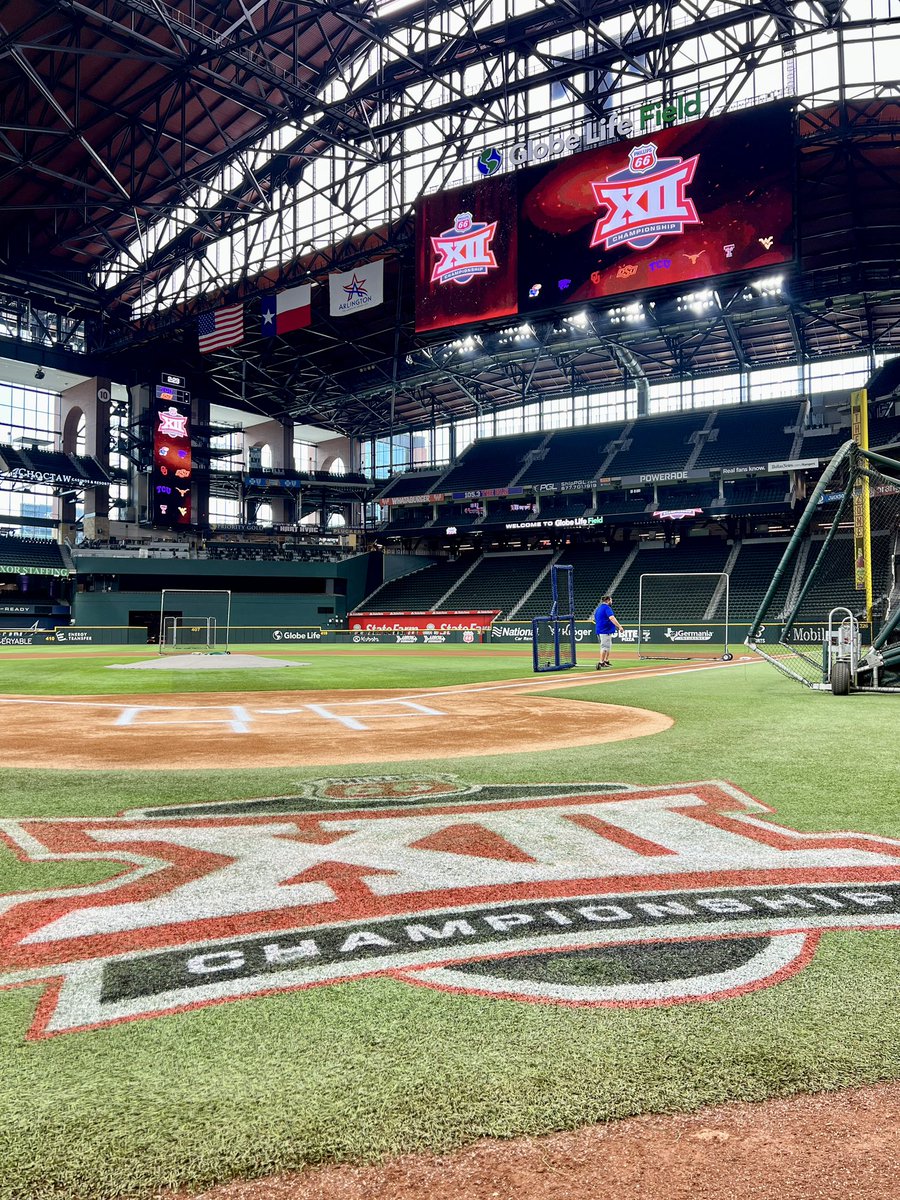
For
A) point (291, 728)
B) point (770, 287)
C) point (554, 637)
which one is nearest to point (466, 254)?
point (770, 287)

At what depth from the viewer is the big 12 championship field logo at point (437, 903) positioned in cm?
251

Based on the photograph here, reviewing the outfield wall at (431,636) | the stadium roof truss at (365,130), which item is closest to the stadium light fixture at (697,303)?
the stadium roof truss at (365,130)

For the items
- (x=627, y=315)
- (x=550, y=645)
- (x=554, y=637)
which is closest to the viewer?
(x=554, y=637)

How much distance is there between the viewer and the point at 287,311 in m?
40.6

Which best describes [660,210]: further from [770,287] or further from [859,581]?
[859,581]

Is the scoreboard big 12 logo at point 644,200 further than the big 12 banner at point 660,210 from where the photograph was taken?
Yes

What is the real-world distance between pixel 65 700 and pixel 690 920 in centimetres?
1277

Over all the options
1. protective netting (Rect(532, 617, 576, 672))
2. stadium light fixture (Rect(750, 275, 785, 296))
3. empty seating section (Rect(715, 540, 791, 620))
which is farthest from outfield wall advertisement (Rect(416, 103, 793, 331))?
empty seating section (Rect(715, 540, 791, 620))

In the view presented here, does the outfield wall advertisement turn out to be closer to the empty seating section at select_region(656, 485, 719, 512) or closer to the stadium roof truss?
the stadium roof truss

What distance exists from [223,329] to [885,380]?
3768 cm

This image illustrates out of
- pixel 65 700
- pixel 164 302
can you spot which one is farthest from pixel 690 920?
pixel 164 302

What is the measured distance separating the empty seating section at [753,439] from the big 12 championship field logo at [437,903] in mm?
45061

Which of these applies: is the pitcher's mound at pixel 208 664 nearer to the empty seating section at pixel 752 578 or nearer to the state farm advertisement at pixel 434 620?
the state farm advertisement at pixel 434 620

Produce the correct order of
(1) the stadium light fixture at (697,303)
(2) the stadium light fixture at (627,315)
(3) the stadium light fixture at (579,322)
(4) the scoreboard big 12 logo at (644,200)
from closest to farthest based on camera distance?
(4) the scoreboard big 12 logo at (644,200)
(2) the stadium light fixture at (627,315)
(1) the stadium light fixture at (697,303)
(3) the stadium light fixture at (579,322)
